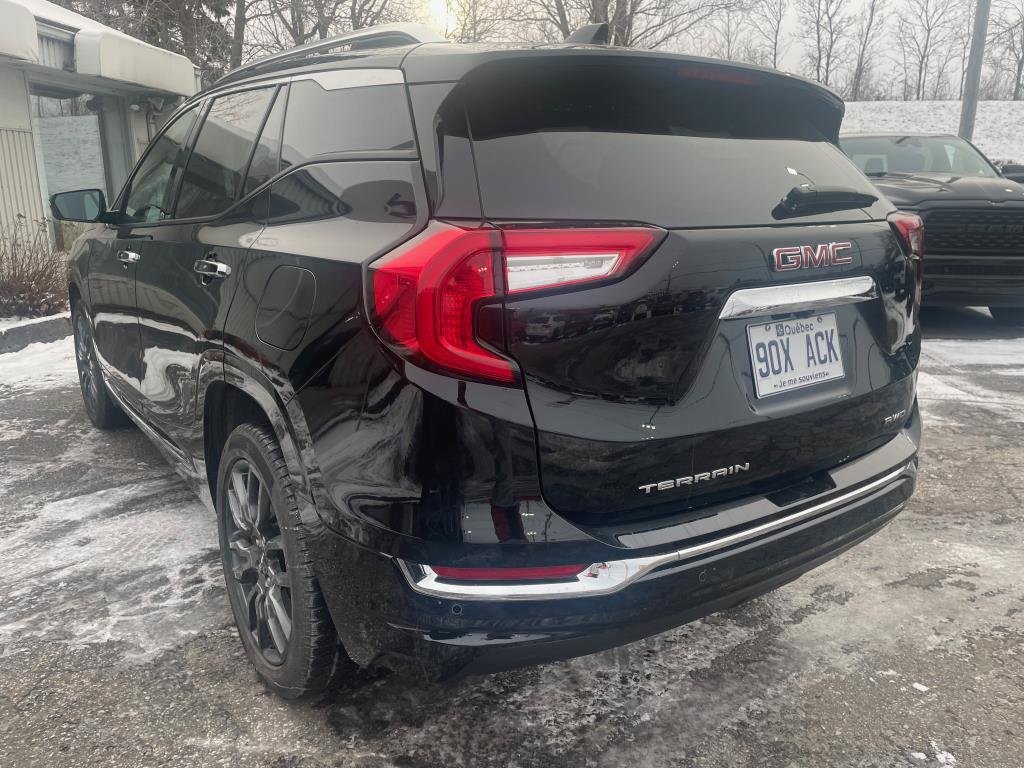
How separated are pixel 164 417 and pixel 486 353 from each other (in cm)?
195

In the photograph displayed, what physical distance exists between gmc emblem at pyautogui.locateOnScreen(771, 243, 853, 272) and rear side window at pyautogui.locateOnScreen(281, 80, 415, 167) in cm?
88

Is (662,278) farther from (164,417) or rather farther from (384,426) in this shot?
(164,417)

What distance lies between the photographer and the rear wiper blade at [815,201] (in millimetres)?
2029

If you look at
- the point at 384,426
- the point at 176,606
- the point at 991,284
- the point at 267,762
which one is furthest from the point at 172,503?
the point at 991,284

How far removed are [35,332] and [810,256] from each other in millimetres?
7218

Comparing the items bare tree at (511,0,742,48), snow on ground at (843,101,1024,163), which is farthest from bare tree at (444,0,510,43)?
snow on ground at (843,101,1024,163)

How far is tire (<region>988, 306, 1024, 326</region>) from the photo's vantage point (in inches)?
315

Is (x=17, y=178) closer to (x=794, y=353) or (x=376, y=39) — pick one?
(x=376, y=39)

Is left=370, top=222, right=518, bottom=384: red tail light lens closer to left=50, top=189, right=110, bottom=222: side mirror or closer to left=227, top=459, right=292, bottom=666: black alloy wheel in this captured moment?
left=227, top=459, right=292, bottom=666: black alloy wheel

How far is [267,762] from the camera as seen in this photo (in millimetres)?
2039

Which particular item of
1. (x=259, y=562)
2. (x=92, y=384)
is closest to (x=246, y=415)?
(x=259, y=562)

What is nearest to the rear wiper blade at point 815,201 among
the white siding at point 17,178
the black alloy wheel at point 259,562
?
the black alloy wheel at point 259,562

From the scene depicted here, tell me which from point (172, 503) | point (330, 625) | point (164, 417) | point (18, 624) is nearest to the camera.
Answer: point (330, 625)

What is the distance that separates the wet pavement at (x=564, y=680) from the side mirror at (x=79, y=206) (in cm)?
136
